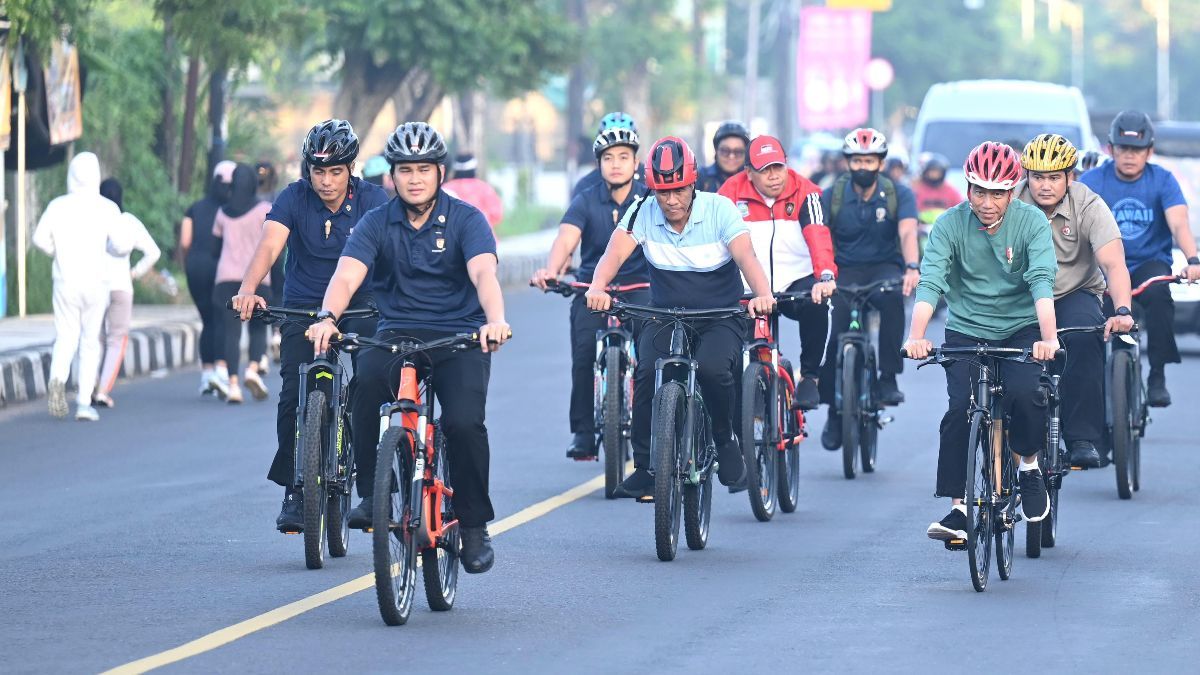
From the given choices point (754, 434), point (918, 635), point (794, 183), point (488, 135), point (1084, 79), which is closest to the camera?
point (918, 635)

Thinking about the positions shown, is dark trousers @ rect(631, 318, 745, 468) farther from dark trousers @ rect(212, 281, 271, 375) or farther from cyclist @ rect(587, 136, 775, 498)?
dark trousers @ rect(212, 281, 271, 375)

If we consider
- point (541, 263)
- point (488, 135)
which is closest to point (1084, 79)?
point (488, 135)

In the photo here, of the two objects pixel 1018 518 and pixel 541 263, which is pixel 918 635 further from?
pixel 541 263

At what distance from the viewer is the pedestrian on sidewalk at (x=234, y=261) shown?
56.4ft

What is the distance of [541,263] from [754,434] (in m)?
22.8

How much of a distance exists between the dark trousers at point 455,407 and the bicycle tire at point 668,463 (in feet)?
3.88

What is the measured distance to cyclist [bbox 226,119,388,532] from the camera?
10.2 m

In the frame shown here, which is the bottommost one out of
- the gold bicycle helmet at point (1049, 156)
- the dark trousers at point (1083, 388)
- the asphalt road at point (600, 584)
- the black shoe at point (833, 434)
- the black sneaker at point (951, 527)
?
the asphalt road at point (600, 584)

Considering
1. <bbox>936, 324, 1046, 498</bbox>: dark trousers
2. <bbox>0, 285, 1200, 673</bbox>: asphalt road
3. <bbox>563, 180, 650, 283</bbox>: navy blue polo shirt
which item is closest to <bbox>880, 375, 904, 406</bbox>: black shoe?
<bbox>0, 285, 1200, 673</bbox>: asphalt road

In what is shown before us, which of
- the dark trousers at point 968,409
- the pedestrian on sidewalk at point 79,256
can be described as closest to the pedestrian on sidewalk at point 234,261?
the pedestrian on sidewalk at point 79,256

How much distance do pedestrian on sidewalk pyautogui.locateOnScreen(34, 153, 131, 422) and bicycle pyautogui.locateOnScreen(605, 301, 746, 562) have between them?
6786mm

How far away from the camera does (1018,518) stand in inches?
391

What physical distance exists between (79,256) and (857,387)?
5.81 metres

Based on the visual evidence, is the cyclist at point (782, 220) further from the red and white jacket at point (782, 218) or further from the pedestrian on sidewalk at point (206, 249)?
the pedestrian on sidewalk at point (206, 249)
